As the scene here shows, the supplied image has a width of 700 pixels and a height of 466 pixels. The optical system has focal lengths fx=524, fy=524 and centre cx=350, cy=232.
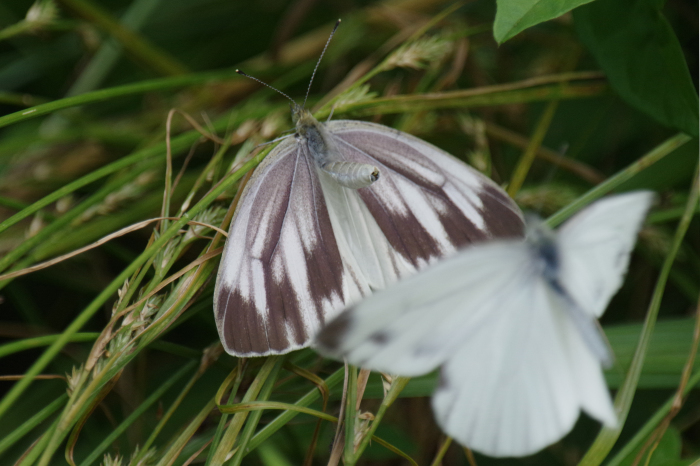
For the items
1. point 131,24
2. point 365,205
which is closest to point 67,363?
point 365,205

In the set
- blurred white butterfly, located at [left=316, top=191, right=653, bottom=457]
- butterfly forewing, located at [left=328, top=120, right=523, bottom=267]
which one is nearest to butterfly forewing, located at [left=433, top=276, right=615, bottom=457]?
blurred white butterfly, located at [left=316, top=191, right=653, bottom=457]

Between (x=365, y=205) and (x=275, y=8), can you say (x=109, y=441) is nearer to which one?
(x=365, y=205)

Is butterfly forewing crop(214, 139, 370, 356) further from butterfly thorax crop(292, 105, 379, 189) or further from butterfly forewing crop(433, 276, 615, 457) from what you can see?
butterfly forewing crop(433, 276, 615, 457)

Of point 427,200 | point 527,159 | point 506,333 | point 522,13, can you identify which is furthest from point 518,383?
point 527,159

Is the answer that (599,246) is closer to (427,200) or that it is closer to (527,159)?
(427,200)

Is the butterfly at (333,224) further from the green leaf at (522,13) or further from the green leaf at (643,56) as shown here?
the green leaf at (643,56)
